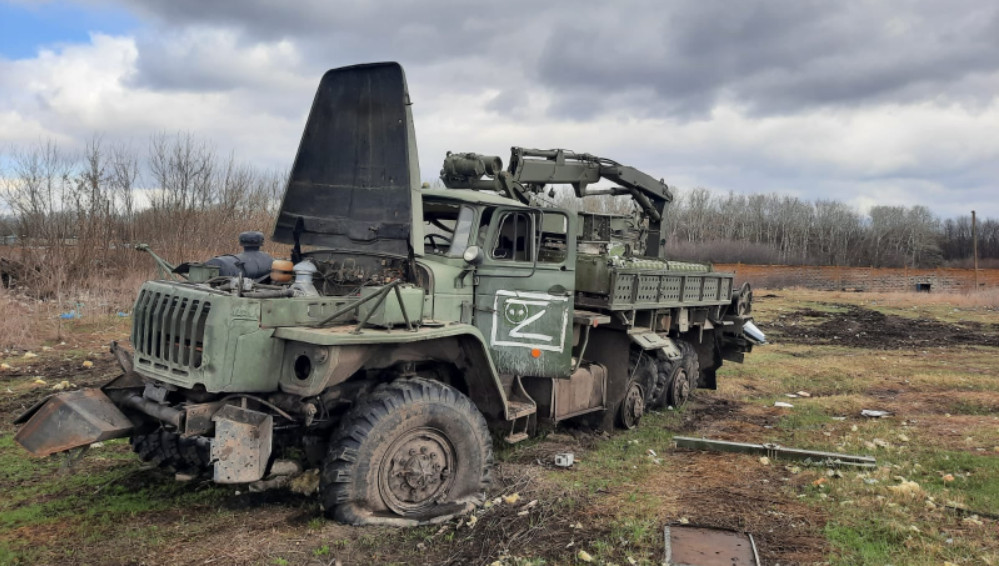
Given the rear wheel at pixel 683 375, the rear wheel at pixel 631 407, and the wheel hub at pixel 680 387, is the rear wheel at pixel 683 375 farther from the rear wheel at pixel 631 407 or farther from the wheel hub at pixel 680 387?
the rear wheel at pixel 631 407

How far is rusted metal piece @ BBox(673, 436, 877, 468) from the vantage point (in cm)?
625

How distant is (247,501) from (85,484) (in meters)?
1.39

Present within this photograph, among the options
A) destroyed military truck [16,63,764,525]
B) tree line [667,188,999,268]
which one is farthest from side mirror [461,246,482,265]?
tree line [667,188,999,268]

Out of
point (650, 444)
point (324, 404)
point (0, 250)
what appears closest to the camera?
point (324, 404)

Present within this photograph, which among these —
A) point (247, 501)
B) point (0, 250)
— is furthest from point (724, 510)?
point (0, 250)

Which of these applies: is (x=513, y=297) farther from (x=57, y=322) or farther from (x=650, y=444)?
(x=57, y=322)

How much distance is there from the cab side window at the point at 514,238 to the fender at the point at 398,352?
105 cm

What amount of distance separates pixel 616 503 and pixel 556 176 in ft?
17.6

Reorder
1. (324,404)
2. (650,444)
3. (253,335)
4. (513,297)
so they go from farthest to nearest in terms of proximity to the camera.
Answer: (650,444), (513,297), (324,404), (253,335)

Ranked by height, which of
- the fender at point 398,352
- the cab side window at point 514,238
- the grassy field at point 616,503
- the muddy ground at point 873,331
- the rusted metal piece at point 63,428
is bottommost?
the grassy field at point 616,503

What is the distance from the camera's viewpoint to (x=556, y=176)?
9.65 metres

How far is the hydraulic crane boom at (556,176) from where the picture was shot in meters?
8.15

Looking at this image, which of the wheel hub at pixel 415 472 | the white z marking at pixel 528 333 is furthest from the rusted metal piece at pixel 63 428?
the white z marking at pixel 528 333

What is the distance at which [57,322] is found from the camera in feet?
43.8
